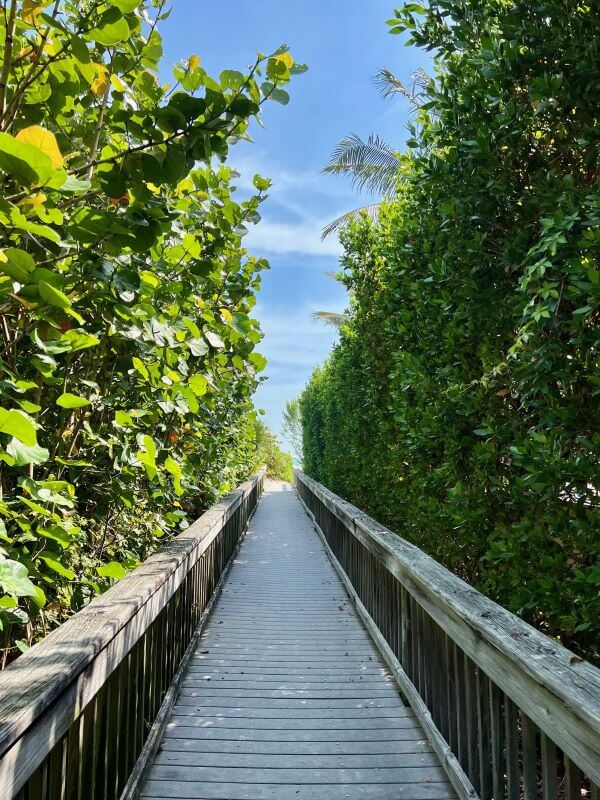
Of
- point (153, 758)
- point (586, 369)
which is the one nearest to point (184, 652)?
point (153, 758)

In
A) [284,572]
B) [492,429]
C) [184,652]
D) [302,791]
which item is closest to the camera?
[302,791]

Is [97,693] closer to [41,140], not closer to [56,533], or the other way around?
[56,533]

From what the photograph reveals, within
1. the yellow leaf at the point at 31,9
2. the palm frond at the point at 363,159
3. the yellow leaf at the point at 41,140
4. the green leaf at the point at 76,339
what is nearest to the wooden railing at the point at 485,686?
the green leaf at the point at 76,339

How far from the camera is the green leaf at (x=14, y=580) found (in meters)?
1.07

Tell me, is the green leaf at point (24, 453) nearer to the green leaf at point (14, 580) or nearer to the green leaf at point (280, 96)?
the green leaf at point (14, 580)

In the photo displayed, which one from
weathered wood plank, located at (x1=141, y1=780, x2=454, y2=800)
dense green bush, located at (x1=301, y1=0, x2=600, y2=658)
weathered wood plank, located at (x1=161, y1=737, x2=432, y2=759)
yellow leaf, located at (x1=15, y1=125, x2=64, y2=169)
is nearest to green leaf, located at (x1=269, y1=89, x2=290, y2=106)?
yellow leaf, located at (x1=15, y1=125, x2=64, y2=169)

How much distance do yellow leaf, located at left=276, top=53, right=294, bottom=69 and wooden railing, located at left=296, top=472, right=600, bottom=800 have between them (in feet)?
5.54

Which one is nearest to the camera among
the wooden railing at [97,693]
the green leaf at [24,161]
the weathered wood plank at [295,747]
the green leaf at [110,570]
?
the green leaf at [24,161]

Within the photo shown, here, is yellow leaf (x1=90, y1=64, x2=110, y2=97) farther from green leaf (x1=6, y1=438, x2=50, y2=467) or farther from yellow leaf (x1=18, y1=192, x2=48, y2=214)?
green leaf (x1=6, y1=438, x2=50, y2=467)

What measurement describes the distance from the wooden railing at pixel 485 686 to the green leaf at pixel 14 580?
1.18m

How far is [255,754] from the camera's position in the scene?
7.83ft

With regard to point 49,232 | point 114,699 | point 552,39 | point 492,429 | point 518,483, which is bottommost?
point 114,699

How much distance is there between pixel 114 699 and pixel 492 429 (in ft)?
5.82

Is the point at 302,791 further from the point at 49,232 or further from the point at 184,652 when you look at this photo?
the point at 49,232
